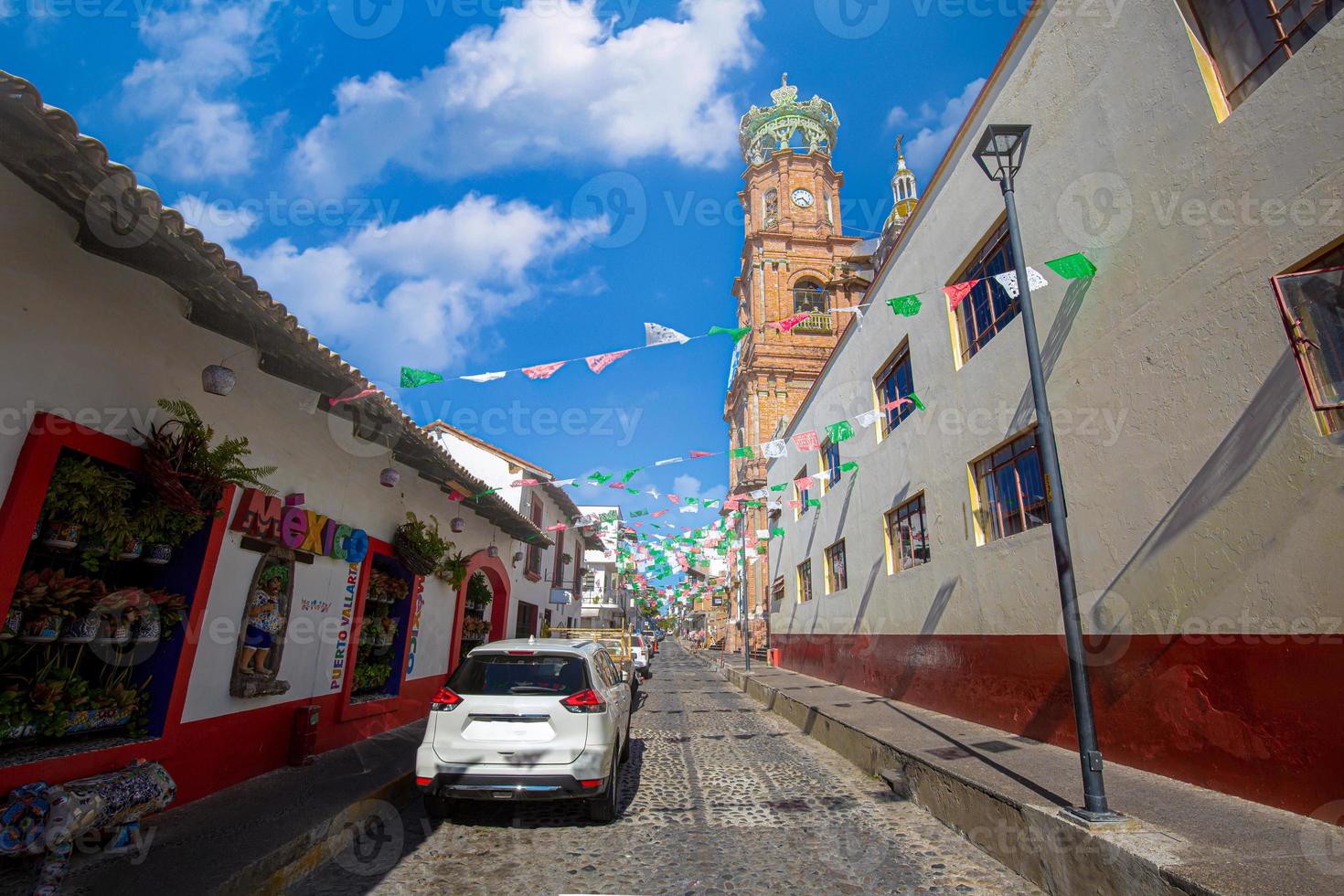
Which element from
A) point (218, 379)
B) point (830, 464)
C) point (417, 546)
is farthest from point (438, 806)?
point (830, 464)

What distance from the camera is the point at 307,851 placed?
4426mm

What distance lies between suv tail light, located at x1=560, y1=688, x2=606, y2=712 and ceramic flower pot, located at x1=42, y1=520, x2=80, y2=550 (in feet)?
12.2

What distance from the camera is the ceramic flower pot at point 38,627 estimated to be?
4.22 m

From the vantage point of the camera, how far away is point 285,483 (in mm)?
6652

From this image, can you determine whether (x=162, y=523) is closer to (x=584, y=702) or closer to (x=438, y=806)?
(x=438, y=806)

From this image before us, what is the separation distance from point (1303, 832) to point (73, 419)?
856cm

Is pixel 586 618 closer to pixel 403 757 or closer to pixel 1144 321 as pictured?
pixel 403 757

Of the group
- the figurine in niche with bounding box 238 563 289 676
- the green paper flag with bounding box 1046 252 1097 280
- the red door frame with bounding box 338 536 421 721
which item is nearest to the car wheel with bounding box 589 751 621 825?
the figurine in niche with bounding box 238 563 289 676

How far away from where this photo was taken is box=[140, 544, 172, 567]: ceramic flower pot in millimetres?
5164

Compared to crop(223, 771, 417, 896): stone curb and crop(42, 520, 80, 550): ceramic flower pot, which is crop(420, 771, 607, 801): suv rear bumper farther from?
crop(42, 520, 80, 550): ceramic flower pot

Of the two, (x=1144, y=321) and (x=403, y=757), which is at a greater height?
(x=1144, y=321)

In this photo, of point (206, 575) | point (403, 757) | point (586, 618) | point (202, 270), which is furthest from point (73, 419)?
point (586, 618)

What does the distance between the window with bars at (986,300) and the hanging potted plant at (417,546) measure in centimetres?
884

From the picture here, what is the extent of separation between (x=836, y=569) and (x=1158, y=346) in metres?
11.6
